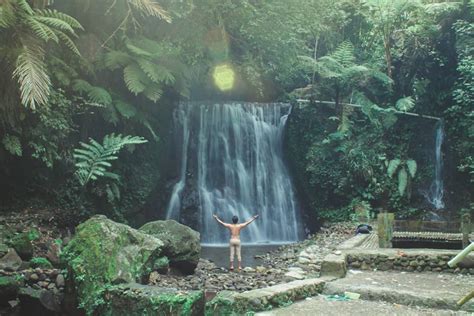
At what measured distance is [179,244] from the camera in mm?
8469

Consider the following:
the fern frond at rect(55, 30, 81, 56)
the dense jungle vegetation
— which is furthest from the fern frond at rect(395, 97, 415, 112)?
the fern frond at rect(55, 30, 81, 56)

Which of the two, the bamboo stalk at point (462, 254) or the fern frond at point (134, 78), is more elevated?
the fern frond at point (134, 78)

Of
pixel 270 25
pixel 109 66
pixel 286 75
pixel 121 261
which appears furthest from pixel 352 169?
pixel 121 261

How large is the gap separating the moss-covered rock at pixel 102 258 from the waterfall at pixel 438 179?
1197 cm

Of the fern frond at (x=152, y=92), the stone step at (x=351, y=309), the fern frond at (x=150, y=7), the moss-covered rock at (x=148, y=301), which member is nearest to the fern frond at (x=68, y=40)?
the fern frond at (x=150, y=7)

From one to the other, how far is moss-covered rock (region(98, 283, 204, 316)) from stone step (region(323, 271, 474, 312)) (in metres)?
2.24

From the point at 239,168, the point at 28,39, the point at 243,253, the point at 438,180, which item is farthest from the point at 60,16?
the point at 438,180

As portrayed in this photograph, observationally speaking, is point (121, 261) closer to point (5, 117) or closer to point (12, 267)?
point (12, 267)

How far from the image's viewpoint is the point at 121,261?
6.17 m

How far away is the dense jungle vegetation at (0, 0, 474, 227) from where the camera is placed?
11047mm

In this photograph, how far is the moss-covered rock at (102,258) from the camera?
5707 mm

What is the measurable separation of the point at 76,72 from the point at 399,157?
1135cm

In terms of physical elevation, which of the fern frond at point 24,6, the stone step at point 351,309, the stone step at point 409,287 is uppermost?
the fern frond at point 24,6

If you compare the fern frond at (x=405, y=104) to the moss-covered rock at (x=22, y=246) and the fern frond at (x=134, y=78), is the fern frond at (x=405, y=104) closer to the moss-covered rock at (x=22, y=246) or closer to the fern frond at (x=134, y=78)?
the fern frond at (x=134, y=78)
